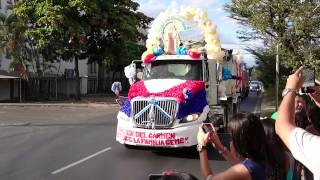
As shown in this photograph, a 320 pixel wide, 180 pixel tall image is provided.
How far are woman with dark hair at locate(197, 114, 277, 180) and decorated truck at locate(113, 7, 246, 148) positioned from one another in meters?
9.08

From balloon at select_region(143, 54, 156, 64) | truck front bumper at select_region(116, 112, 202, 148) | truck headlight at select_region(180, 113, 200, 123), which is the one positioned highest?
balloon at select_region(143, 54, 156, 64)

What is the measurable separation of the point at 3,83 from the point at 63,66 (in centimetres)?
1713

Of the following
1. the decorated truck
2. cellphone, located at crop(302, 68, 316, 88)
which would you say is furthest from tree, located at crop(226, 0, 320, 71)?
cellphone, located at crop(302, 68, 316, 88)

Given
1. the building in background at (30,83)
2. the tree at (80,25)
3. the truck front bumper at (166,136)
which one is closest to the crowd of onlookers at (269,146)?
the truck front bumper at (166,136)

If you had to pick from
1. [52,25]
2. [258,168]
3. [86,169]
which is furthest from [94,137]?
[52,25]

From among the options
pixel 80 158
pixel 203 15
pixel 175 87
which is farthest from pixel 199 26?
pixel 80 158

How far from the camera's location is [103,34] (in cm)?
4462

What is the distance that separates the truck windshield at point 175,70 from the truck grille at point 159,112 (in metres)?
1.64

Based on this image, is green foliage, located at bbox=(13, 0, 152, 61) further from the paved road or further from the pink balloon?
the pink balloon

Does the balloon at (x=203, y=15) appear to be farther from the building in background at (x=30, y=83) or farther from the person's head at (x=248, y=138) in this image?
the building in background at (x=30, y=83)

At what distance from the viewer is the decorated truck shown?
13.2m

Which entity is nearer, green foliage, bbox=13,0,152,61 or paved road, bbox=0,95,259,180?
paved road, bbox=0,95,259,180

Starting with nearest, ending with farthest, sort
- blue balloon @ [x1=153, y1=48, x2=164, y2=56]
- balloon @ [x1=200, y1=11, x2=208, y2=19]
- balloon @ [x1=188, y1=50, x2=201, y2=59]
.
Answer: balloon @ [x1=188, y1=50, x2=201, y2=59] → blue balloon @ [x1=153, y1=48, x2=164, y2=56] → balloon @ [x1=200, y1=11, x2=208, y2=19]

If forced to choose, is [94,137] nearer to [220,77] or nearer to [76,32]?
[220,77]
